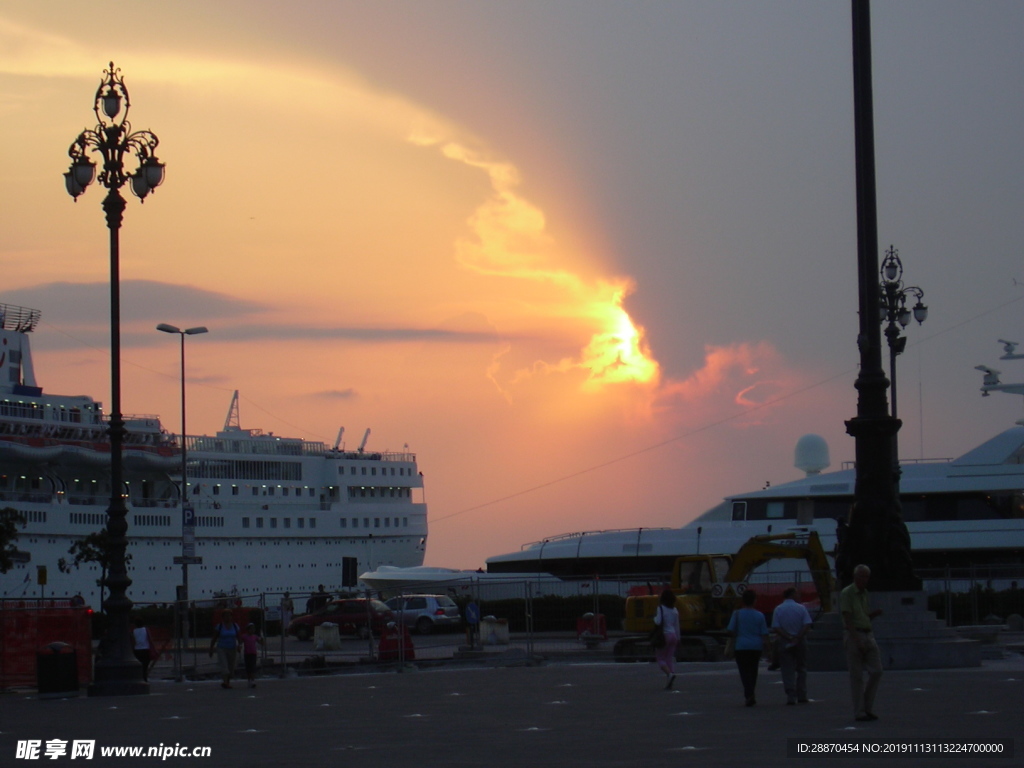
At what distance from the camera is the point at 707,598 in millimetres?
29000

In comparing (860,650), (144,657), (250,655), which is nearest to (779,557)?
(250,655)

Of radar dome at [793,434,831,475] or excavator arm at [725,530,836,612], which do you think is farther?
radar dome at [793,434,831,475]

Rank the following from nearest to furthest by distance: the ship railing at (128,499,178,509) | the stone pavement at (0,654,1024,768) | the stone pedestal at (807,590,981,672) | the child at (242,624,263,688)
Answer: the stone pavement at (0,654,1024,768) → the stone pedestal at (807,590,981,672) → the child at (242,624,263,688) → the ship railing at (128,499,178,509)

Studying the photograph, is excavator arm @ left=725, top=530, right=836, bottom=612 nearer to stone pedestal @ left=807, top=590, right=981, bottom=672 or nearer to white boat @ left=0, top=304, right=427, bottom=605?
stone pedestal @ left=807, top=590, right=981, bottom=672

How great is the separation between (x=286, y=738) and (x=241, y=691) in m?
9.33

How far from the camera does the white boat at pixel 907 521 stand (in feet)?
186

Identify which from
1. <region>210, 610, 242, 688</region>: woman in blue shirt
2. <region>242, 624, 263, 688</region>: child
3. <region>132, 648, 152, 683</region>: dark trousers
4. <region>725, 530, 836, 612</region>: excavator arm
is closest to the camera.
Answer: <region>210, 610, 242, 688</region>: woman in blue shirt

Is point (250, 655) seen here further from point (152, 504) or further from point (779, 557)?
point (152, 504)

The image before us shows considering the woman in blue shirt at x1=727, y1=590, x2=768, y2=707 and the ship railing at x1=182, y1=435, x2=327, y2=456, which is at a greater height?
the ship railing at x1=182, y1=435, x2=327, y2=456

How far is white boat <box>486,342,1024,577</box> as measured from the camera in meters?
56.7

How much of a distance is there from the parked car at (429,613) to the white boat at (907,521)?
16.7 metres

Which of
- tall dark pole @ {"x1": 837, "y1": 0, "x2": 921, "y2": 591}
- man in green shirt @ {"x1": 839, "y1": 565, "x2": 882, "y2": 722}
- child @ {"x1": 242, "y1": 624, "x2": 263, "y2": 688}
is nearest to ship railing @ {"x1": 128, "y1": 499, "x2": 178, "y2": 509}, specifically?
child @ {"x1": 242, "y1": 624, "x2": 263, "y2": 688}

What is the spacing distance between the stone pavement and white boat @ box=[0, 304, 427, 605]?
49029 millimetres

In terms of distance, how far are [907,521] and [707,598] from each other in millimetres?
31091
